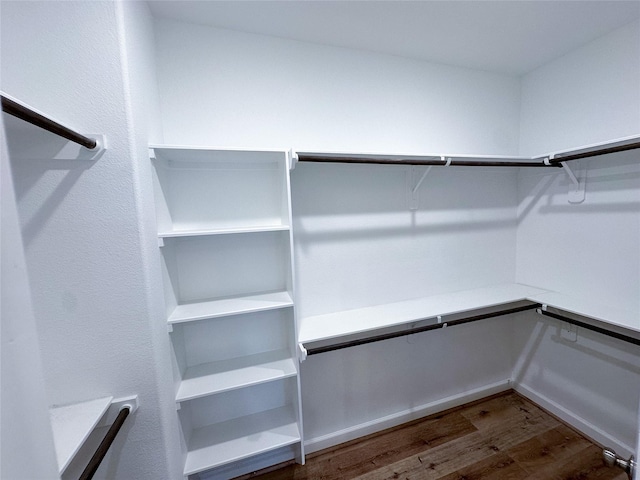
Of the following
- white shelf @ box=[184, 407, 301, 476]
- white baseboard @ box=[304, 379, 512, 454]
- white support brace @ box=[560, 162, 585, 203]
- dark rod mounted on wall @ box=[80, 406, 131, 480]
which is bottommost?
white baseboard @ box=[304, 379, 512, 454]

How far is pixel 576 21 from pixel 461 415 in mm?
2587

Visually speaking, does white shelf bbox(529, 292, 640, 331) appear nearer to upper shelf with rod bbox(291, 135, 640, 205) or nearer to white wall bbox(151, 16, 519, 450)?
white wall bbox(151, 16, 519, 450)

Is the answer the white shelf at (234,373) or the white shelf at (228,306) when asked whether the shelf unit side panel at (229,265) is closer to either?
the white shelf at (228,306)

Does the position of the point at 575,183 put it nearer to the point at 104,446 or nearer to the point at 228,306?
the point at 228,306

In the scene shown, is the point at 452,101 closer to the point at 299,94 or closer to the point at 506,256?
the point at 299,94

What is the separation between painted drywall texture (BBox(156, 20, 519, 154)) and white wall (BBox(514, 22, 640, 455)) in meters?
0.33

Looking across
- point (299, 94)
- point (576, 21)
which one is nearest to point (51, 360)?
point (299, 94)

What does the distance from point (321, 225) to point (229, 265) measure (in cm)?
58

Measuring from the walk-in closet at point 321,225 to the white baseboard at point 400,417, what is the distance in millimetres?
17

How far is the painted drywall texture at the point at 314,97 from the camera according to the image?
1308 millimetres

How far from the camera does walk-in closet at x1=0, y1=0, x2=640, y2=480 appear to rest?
0.91m

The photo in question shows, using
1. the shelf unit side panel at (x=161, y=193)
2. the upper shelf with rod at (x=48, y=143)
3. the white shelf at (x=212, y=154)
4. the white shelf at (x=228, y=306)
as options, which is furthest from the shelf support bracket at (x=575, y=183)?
the upper shelf with rod at (x=48, y=143)

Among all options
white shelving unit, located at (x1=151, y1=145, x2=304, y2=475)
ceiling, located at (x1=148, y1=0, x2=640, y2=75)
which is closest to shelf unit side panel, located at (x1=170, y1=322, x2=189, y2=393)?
white shelving unit, located at (x1=151, y1=145, x2=304, y2=475)

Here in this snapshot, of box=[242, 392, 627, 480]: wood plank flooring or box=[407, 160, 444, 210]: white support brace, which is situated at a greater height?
box=[407, 160, 444, 210]: white support brace
